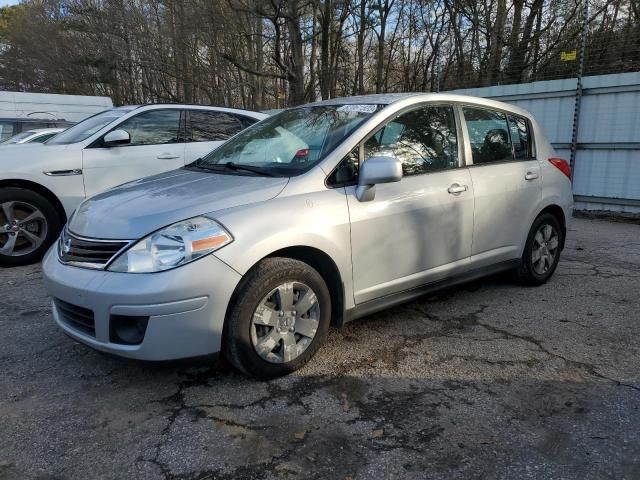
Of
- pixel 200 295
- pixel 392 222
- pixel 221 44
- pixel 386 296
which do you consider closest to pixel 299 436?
pixel 200 295

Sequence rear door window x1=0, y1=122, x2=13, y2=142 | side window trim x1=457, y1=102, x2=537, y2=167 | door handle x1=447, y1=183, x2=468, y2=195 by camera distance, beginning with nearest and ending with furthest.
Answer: door handle x1=447, y1=183, x2=468, y2=195
side window trim x1=457, y1=102, x2=537, y2=167
rear door window x1=0, y1=122, x2=13, y2=142

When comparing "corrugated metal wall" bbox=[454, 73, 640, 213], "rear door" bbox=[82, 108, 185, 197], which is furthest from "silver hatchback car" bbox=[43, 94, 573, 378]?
"corrugated metal wall" bbox=[454, 73, 640, 213]

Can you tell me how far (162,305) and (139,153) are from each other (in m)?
4.04

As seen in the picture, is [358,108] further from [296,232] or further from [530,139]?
[530,139]

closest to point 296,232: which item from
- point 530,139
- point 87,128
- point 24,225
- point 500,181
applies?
point 500,181

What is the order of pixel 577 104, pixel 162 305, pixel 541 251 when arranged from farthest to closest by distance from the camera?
pixel 577 104 → pixel 541 251 → pixel 162 305

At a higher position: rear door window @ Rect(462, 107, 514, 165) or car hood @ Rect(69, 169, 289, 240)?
rear door window @ Rect(462, 107, 514, 165)

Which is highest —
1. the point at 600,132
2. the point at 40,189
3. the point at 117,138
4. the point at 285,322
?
the point at 117,138

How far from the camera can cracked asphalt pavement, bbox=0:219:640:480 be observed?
7.49ft

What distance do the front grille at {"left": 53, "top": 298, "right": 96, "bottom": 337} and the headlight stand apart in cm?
30

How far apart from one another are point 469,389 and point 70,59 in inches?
1195

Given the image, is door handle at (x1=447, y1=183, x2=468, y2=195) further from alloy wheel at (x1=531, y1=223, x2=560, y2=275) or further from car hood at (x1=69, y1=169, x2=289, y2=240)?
car hood at (x1=69, y1=169, x2=289, y2=240)

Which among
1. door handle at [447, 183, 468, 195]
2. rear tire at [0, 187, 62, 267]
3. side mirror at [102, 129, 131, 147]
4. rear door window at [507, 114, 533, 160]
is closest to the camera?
door handle at [447, 183, 468, 195]

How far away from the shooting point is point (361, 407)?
2.73m
